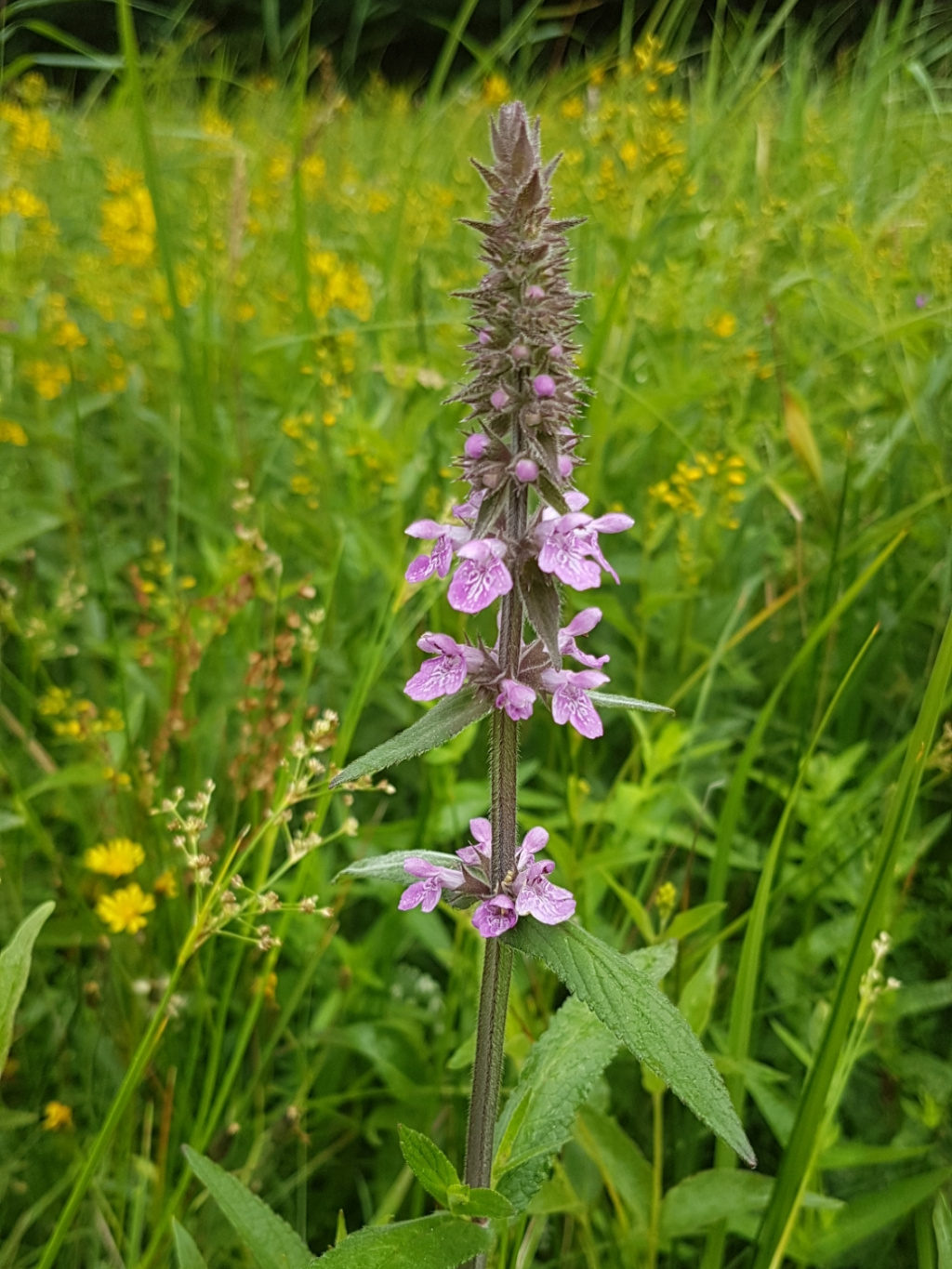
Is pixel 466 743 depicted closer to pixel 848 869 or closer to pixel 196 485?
pixel 848 869

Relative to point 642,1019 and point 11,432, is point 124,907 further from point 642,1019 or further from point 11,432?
point 11,432

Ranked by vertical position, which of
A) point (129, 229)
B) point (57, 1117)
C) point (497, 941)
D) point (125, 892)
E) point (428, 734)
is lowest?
point (57, 1117)

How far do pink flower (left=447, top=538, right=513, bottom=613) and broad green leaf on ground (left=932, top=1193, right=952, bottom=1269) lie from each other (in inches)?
32.8

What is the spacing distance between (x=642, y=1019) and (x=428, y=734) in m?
0.33

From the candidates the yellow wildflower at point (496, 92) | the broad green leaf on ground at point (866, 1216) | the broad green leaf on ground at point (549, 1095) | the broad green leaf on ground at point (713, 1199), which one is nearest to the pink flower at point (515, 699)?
the broad green leaf on ground at point (549, 1095)

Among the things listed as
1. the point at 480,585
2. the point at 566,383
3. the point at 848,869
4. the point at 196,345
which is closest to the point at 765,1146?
Result: the point at 848,869

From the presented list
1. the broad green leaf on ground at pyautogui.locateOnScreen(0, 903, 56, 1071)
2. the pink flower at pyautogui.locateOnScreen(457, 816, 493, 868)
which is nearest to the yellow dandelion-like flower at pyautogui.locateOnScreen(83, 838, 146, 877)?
the broad green leaf on ground at pyautogui.locateOnScreen(0, 903, 56, 1071)

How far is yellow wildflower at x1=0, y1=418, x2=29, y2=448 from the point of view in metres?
2.54

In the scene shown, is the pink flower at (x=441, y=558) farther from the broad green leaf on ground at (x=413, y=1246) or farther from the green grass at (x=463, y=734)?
the broad green leaf on ground at (x=413, y=1246)

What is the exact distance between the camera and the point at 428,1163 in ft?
3.17

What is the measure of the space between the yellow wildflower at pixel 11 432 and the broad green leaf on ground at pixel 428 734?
198 cm

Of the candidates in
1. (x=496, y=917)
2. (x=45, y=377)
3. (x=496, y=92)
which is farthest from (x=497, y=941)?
(x=496, y=92)

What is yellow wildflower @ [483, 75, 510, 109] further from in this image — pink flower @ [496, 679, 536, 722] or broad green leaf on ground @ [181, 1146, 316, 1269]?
broad green leaf on ground @ [181, 1146, 316, 1269]

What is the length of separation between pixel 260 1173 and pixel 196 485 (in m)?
2.00
